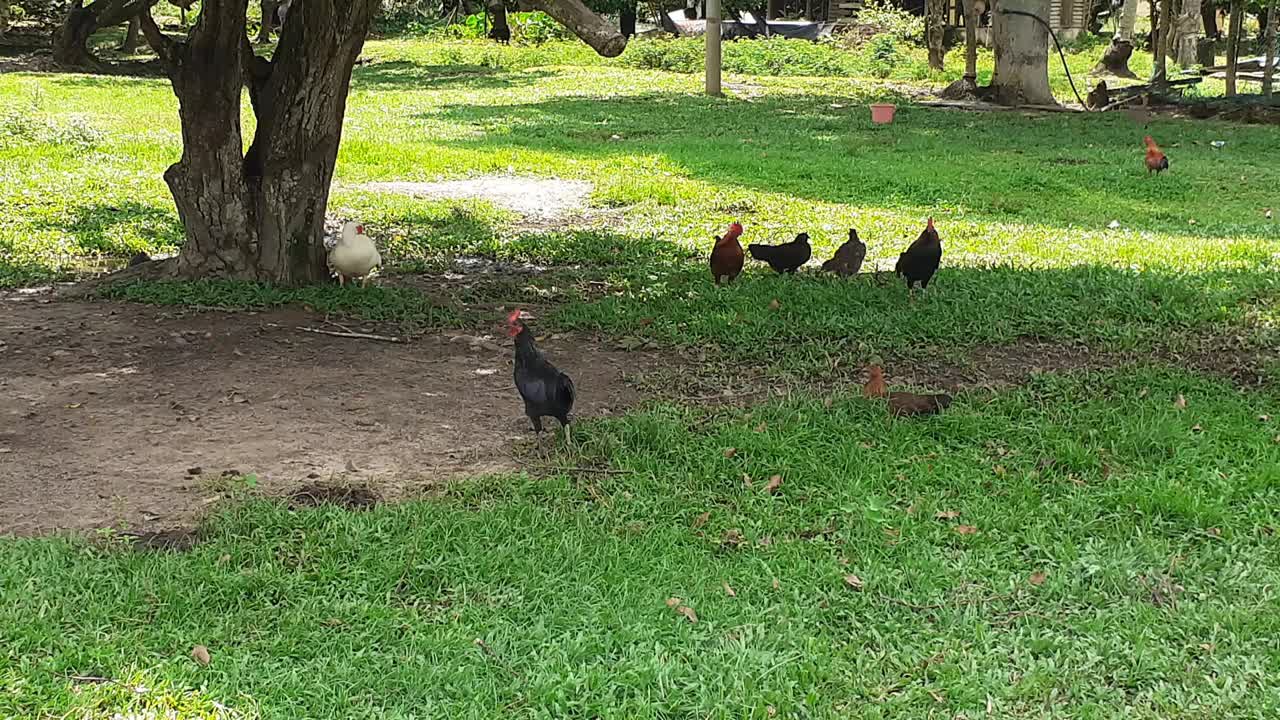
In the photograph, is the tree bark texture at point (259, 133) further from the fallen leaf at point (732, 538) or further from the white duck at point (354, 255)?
the fallen leaf at point (732, 538)

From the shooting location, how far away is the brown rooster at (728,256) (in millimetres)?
7535

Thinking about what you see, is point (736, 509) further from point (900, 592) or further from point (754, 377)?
point (754, 377)

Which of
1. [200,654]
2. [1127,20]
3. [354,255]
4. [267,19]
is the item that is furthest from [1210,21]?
[200,654]

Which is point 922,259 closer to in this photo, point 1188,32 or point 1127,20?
point 1127,20

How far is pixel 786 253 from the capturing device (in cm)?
775

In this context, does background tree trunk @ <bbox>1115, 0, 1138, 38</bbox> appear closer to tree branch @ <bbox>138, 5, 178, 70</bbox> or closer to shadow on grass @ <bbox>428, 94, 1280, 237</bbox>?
shadow on grass @ <bbox>428, 94, 1280, 237</bbox>

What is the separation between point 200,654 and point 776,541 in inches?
74.3

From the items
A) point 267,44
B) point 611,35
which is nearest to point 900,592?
point 611,35

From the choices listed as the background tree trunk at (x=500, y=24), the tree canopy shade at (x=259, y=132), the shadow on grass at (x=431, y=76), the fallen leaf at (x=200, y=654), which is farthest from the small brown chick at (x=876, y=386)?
the background tree trunk at (x=500, y=24)

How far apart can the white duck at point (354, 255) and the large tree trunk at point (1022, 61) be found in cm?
1520

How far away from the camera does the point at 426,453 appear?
4.98 metres

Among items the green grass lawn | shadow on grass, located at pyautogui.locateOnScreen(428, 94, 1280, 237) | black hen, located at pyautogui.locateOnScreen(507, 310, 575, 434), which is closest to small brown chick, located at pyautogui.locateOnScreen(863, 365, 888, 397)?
the green grass lawn

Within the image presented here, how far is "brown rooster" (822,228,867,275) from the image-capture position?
770 cm

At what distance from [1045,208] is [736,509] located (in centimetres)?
732
